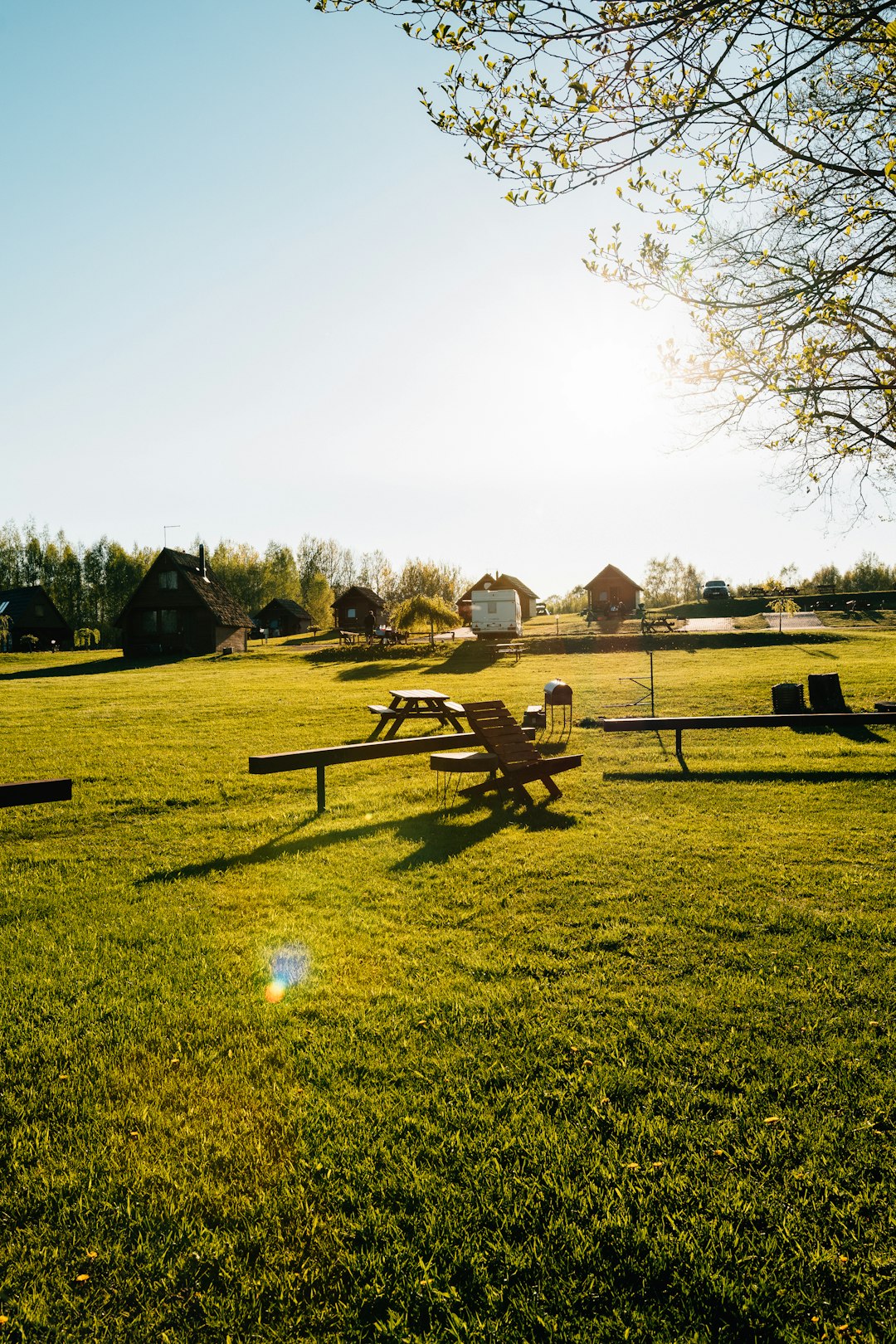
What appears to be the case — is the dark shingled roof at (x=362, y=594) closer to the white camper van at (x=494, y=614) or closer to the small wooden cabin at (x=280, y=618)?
the small wooden cabin at (x=280, y=618)

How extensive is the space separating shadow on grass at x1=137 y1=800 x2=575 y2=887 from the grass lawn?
2.4 inches

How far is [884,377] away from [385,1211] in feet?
35.1

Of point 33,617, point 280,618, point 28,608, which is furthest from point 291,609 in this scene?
point 28,608

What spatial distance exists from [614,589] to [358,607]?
74.7 ft

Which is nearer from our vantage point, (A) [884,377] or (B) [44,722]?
(A) [884,377]

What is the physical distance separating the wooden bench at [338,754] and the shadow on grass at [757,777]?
1.84 meters

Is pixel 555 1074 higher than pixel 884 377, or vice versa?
pixel 884 377

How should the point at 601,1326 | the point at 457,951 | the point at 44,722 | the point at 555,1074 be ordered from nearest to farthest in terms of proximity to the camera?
the point at 601,1326, the point at 555,1074, the point at 457,951, the point at 44,722

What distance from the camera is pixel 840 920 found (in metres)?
5.74

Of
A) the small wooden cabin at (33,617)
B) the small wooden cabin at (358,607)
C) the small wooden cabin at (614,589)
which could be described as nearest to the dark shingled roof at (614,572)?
the small wooden cabin at (614,589)

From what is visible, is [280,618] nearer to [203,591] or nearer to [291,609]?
[291,609]

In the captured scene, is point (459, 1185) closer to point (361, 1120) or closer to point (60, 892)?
point (361, 1120)

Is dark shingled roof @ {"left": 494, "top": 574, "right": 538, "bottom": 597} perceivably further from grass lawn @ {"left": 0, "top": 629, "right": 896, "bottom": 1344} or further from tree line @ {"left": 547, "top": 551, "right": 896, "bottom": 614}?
grass lawn @ {"left": 0, "top": 629, "right": 896, "bottom": 1344}

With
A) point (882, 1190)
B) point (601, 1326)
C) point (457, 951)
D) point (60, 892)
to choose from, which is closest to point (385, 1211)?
point (601, 1326)
